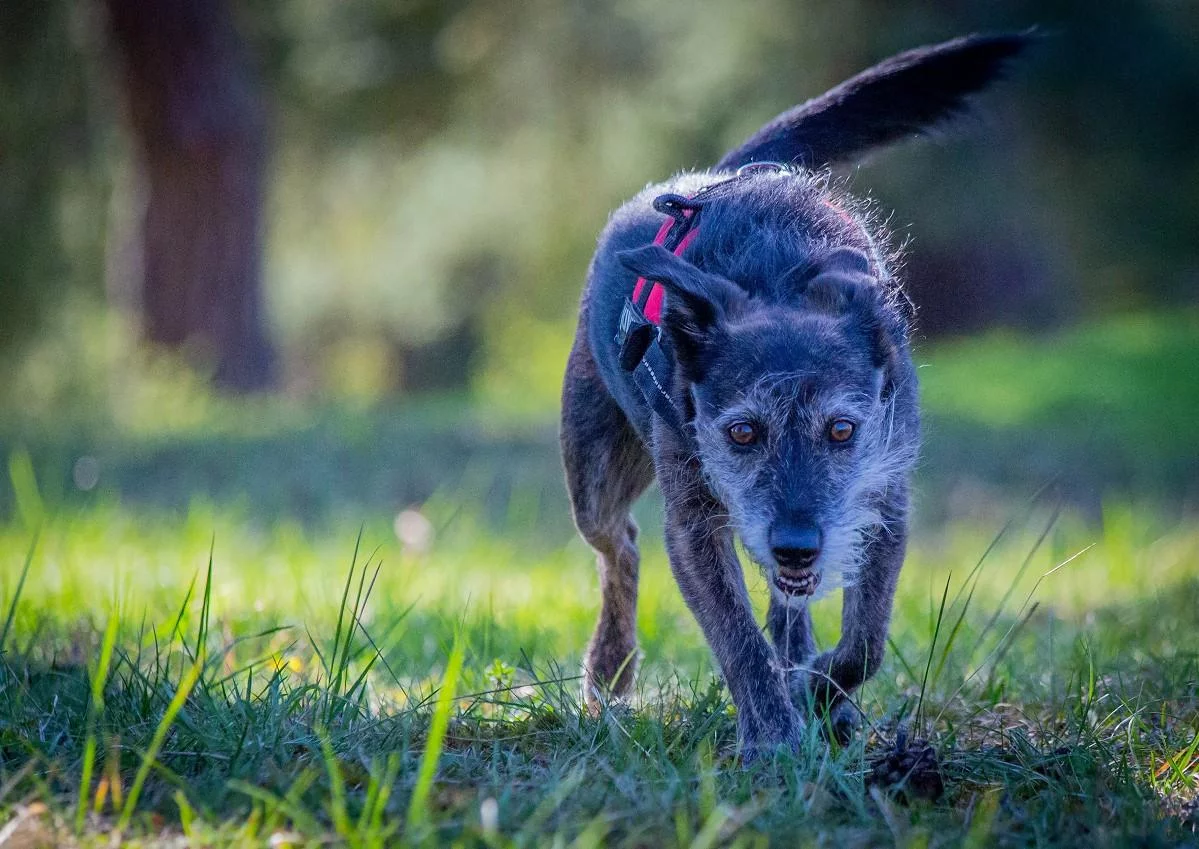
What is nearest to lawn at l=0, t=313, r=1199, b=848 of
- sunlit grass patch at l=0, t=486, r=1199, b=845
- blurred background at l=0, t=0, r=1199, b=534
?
sunlit grass patch at l=0, t=486, r=1199, b=845

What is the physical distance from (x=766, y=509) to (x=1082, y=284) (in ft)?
67.8

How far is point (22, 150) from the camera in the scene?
15008 millimetres

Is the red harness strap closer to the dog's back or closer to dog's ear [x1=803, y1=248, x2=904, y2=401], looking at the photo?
the dog's back

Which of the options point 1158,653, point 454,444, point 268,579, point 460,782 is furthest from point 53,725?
point 454,444

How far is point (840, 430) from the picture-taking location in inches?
Result: 135

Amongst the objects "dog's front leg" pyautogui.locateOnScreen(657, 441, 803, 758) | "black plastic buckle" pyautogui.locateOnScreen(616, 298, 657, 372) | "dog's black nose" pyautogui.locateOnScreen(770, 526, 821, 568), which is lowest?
"dog's front leg" pyautogui.locateOnScreen(657, 441, 803, 758)

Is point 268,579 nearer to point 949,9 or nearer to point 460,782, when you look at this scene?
point 460,782

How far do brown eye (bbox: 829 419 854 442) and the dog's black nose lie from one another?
31cm

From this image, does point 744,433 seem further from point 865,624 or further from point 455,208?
point 455,208

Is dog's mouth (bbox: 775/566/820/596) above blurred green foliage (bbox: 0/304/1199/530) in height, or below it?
above

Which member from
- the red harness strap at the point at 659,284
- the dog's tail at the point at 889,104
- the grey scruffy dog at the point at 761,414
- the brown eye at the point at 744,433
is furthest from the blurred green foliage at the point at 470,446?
the brown eye at the point at 744,433

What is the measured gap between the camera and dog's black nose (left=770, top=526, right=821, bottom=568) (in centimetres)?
324

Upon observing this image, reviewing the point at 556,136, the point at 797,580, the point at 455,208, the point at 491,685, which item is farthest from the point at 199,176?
the point at 797,580

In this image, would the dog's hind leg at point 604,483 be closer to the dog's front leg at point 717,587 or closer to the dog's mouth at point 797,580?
the dog's front leg at point 717,587
